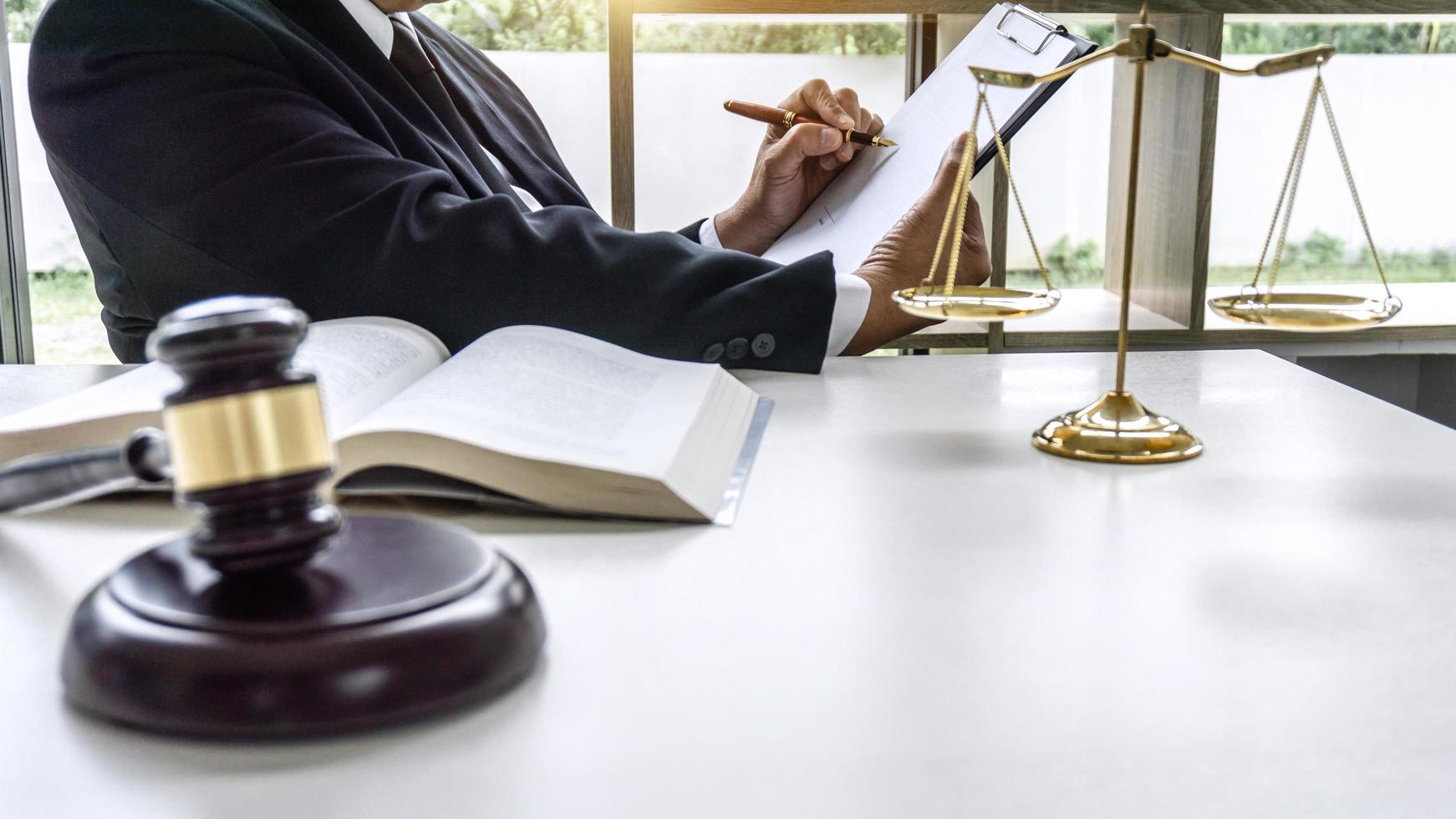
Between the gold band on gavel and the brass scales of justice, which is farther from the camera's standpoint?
the brass scales of justice

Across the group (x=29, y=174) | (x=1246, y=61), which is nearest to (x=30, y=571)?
(x=29, y=174)

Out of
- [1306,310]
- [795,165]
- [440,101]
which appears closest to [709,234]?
[795,165]

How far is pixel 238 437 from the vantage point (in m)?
0.47

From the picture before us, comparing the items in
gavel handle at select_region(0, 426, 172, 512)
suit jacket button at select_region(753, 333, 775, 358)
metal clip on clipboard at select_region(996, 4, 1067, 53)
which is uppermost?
metal clip on clipboard at select_region(996, 4, 1067, 53)

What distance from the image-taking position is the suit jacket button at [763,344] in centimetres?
118

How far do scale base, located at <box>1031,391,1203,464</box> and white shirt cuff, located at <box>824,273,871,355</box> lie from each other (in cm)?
40

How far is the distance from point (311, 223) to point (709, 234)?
100cm

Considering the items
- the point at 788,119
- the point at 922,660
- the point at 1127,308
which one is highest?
the point at 788,119

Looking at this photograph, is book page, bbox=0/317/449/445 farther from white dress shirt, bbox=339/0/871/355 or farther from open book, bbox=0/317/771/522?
white dress shirt, bbox=339/0/871/355

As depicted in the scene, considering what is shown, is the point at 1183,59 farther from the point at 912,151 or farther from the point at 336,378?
the point at 912,151

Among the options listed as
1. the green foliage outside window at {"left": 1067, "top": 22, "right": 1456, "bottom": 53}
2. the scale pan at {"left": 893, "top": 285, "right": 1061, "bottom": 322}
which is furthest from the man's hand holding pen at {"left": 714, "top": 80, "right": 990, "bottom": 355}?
the green foliage outside window at {"left": 1067, "top": 22, "right": 1456, "bottom": 53}

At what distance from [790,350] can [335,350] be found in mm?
422

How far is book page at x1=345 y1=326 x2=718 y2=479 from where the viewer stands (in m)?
0.74

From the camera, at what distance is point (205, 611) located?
475 millimetres
